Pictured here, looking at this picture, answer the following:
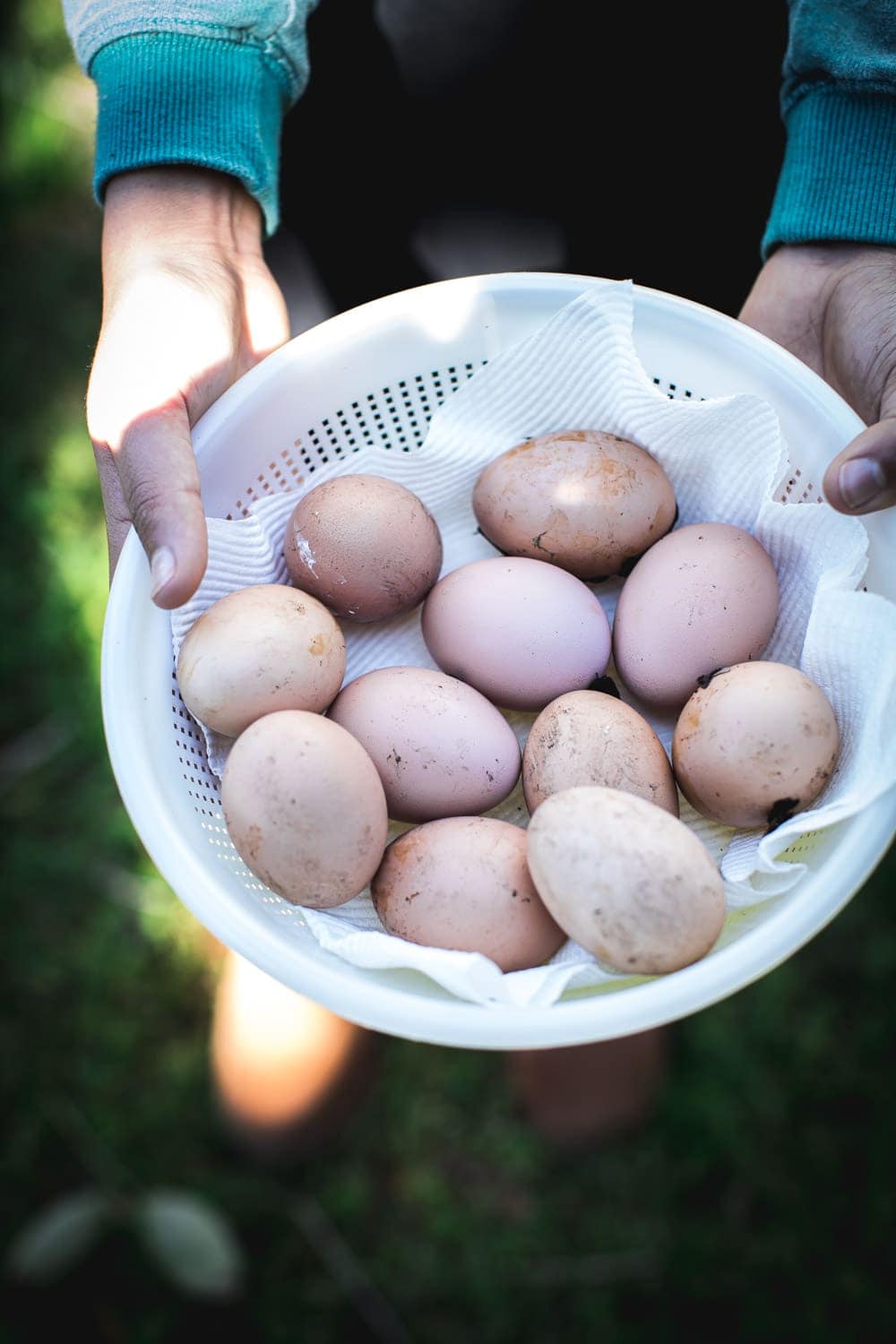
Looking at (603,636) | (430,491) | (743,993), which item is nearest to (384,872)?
(603,636)

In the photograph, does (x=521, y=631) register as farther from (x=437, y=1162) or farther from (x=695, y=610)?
(x=437, y=1162)

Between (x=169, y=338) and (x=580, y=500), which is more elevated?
(x=169, y=338)

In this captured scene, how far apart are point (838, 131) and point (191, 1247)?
1.55 metres

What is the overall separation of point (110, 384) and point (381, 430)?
1.04ft

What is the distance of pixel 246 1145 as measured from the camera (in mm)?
1498

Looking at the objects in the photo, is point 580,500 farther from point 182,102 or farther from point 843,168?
point 182,102

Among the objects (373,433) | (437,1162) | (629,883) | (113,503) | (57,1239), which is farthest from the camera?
(437,1162)

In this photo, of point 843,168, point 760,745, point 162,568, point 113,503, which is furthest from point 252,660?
point 843,168

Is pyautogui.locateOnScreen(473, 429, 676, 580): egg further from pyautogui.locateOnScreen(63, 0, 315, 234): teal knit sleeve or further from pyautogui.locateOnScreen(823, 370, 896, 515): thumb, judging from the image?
pyautogui.locateOnScreen(63, 0, 315, 234): teal knit sleeve

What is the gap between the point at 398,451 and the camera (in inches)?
A: 47.8

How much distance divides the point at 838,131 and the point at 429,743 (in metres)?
0.78

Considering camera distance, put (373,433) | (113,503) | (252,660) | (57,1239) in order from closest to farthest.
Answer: (252,660) → (113,503) → (373,433) → (57,1239)

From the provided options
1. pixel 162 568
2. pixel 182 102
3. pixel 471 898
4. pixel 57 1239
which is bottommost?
pixel 57 1239

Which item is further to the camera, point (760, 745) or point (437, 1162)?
point (437, 1162)
